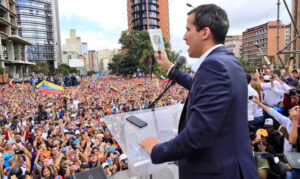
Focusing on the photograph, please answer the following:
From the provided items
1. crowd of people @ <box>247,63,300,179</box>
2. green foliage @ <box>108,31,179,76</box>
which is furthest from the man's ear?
green foliage @ <box>108,31,179,76</box>

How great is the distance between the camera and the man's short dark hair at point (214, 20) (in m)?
1.17

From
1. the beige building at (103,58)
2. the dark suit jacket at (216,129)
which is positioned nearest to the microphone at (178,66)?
the dark suit jacket at (216,129)

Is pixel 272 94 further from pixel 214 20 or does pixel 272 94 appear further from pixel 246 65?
pixel 246 65

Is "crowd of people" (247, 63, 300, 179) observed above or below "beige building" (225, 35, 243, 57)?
below

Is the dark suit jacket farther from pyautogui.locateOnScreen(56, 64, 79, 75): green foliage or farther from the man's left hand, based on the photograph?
pyautogui.locateOnScreen(56, 64, 79, 75): green foliage

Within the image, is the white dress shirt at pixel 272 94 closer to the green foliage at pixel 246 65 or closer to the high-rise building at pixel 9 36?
the high-rise building at pixel 9 36

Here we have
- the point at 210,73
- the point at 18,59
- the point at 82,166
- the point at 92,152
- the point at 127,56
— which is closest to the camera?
the point at 210,73

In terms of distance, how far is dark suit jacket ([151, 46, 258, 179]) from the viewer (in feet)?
3.25

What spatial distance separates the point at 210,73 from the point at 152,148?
0.53 metres

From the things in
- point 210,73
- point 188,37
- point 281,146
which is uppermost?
point 188,37

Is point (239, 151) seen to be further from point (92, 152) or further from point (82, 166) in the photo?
point (92, 152)

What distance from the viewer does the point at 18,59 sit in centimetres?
4738

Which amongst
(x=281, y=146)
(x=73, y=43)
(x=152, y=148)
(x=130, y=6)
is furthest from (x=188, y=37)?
(x=73, y=43)

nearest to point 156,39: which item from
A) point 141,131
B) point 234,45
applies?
point 141,131
